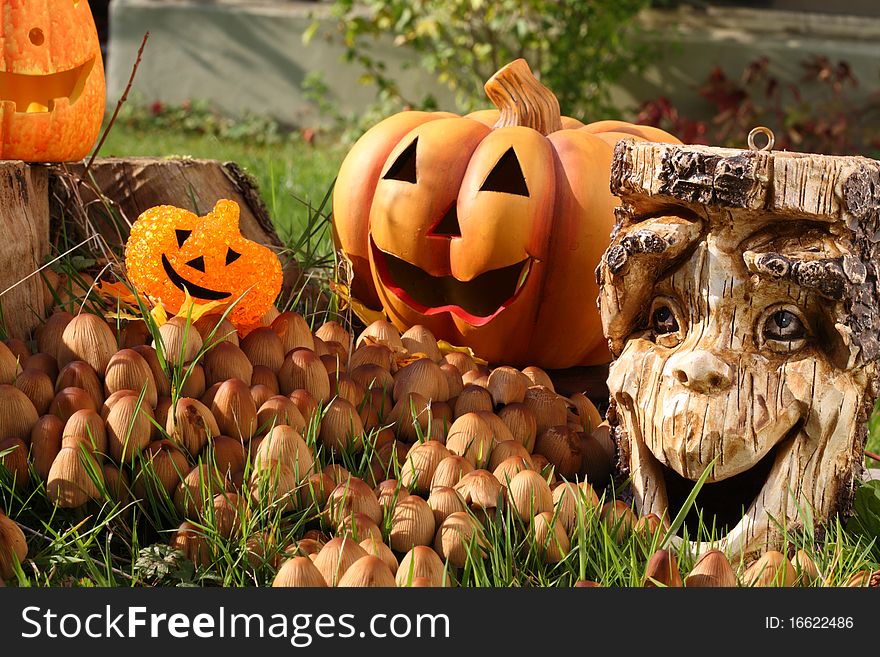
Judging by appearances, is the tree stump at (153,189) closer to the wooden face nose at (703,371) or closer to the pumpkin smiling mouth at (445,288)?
the pumpkin smiling mouth at (445,288)

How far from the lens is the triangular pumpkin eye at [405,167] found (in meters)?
3.01

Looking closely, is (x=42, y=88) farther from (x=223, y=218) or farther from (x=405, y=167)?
(x=405, y=167)

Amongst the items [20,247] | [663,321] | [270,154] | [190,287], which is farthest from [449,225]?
[270,154]

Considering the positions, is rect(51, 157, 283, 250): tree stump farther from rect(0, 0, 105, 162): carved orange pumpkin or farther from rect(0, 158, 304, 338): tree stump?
rect(0, 0, 105, 162): carved orange pumpkin

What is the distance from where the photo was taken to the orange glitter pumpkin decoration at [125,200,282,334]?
2.43m

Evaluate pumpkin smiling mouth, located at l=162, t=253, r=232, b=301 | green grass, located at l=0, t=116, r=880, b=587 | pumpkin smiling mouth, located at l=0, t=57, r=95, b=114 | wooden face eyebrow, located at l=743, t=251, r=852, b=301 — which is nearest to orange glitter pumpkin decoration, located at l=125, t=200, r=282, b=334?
pumpkin smiling mouth, located at l=162, t=253, r=232, b=301

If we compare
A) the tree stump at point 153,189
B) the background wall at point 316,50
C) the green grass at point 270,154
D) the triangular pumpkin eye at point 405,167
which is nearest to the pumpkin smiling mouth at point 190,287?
the tree stump at point 153,189

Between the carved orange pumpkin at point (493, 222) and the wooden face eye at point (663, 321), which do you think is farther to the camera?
the carved orange pumpkin at point (493, 222)

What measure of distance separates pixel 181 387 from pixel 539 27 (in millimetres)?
5418

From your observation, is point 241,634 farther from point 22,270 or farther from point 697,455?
point 22,270

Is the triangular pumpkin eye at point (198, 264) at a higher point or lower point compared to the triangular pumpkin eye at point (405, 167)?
lower

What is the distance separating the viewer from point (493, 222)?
281cm

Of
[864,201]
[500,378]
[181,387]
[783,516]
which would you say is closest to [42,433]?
[181,387]

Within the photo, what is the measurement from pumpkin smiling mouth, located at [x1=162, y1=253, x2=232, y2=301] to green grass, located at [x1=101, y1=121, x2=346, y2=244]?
1.83 metres
